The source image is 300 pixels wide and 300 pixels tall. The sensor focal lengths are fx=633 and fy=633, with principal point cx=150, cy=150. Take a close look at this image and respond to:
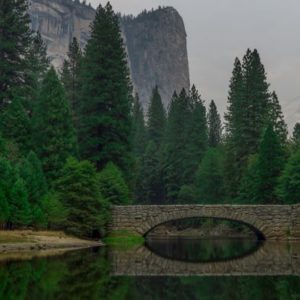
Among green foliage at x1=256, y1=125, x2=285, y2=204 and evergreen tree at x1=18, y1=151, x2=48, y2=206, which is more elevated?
green foliage at x1=256, y1=125, x2=285, y2=204

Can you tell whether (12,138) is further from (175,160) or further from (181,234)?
(175,160)

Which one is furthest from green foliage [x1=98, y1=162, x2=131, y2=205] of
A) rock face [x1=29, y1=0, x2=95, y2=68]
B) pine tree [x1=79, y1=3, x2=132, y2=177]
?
rock face [x1=29, y1=0, x2=95, y2=68]

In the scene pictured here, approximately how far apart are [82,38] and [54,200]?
522 feet

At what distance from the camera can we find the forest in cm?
4072

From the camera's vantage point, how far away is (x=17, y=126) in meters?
48.7

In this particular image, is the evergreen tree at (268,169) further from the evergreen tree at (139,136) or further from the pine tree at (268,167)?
the evergreen tree at (139,136)

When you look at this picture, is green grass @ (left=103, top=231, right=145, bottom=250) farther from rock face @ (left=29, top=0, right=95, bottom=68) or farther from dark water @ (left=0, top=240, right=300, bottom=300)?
rock face @ (left=29, top=0, right=95, bottom=68)

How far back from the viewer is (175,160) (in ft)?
255

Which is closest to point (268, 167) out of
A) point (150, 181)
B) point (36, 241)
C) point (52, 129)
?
point (52, 129)

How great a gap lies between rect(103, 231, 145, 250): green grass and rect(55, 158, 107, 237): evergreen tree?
1.58 metres

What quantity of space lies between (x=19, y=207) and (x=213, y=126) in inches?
2507

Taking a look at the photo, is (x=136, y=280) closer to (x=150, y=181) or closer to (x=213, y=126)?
(x=150, y=181)

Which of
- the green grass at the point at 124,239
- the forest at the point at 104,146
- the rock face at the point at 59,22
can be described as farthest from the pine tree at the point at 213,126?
the rock face at the point at 59,22

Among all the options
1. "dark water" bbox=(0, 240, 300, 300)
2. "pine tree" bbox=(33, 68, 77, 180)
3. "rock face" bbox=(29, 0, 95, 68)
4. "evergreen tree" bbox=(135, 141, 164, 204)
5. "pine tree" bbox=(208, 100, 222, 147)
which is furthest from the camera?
"rock face" bbox=(29, 0, 95, 68)
